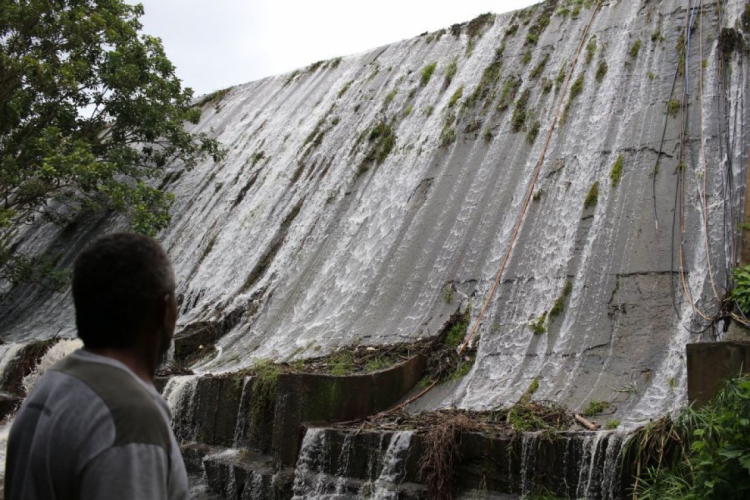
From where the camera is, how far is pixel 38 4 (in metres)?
16.2

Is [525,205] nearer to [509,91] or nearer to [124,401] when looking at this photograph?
[509,91]

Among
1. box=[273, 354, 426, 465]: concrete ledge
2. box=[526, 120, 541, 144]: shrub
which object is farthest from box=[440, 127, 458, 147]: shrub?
box=[273, 354, 426, 465]: concrete ledge

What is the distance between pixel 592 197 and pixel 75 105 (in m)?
12.4

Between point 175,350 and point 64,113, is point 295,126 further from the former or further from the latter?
point 175,350

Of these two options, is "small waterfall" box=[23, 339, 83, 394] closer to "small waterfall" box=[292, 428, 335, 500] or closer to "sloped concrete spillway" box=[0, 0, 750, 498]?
"sloped concrete spillway" box=[0, 0, 750, 498]

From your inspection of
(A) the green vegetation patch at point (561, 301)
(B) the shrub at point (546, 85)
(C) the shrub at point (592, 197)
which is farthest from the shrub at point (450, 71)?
(A) the green vegetation patch at point (561, 301)

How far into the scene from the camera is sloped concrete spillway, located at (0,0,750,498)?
8.33 m

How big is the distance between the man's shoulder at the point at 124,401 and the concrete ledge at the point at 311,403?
245 inches

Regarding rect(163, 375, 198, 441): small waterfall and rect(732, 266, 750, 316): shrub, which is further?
rect(163, 375, 198, 441): small waterfall

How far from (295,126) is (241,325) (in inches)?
289

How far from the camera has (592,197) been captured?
398 inches

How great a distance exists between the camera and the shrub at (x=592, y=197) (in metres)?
10.0

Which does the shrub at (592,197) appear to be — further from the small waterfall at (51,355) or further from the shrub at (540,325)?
the small waterfall at (51,355)

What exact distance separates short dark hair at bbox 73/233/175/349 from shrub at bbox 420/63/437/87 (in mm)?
14759
